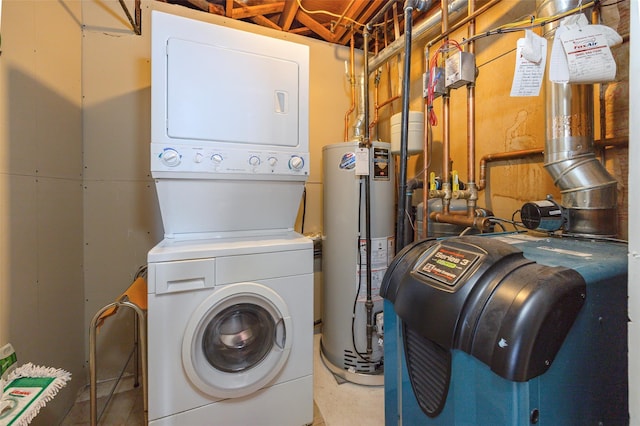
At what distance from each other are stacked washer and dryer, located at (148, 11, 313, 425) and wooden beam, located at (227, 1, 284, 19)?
908 millimetres

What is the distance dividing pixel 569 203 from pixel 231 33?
1.70 m

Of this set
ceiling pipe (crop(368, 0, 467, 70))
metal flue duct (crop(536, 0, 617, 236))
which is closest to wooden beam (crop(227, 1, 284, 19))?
ceiling pipe (crop(368, 0, 467, 70))

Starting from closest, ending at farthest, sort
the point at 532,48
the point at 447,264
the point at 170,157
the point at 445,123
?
the point at 447,264 < the point at 532,48 < the point at 170,157 < the point at 445,123

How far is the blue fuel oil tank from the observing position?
1.78 feet

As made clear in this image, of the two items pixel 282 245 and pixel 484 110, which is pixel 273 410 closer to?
pixel 282 245

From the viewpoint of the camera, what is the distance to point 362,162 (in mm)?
1719

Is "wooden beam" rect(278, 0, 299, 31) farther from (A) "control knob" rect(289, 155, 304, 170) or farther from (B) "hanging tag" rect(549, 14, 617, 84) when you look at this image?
(B) "hanging tag" rect(549, 14, 617, 84)

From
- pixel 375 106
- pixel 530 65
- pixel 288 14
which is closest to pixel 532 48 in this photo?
pixel 530 65

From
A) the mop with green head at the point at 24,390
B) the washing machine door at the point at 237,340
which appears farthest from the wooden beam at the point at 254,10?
the mop with green head at the point at 24,390

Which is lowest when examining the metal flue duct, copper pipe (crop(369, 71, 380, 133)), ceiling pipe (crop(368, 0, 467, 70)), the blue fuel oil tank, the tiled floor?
the tiled floor

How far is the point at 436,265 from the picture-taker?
777 mm

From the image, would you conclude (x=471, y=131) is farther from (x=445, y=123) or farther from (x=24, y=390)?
(x=24, y=390)

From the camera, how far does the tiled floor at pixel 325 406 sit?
144 centimetres

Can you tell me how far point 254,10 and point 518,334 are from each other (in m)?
2.61
